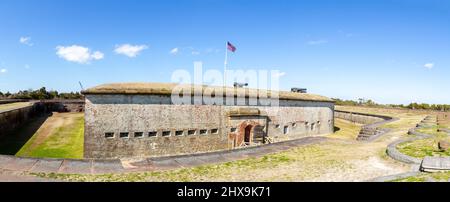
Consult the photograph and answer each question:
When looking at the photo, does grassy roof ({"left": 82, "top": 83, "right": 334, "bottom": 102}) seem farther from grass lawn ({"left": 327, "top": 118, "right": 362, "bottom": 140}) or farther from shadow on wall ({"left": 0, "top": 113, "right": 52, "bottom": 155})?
grass lawn ({"left": 327, "top": 118, "right": 362, "bottom": 140})

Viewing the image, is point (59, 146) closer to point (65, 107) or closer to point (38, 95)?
point (65, 107)

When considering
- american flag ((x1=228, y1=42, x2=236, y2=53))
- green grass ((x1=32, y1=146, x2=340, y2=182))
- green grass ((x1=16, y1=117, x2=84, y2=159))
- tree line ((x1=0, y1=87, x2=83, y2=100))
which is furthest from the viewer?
tree line ((x1=0, y1=87, x2=83, y2=100))

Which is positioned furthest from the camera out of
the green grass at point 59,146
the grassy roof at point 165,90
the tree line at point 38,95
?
the tree line at point 38,95

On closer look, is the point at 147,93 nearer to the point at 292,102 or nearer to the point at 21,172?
the point at 21,172

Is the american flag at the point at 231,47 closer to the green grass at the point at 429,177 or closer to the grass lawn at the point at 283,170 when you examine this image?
the grass lawn at the point at 283,170

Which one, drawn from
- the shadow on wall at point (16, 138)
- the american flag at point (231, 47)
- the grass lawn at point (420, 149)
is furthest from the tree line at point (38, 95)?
the grass lawn at point (420, 149)

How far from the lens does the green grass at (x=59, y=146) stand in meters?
17.6

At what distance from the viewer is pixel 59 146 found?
1975 centimetres

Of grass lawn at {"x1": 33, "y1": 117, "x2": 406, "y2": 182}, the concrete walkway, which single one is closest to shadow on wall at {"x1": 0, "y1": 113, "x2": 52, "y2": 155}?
the concrete walkway

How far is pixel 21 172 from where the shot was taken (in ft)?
23.5

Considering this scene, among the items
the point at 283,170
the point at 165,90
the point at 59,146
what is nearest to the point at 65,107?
the point at 59,146

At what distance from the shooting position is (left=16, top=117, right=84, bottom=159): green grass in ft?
57.7
